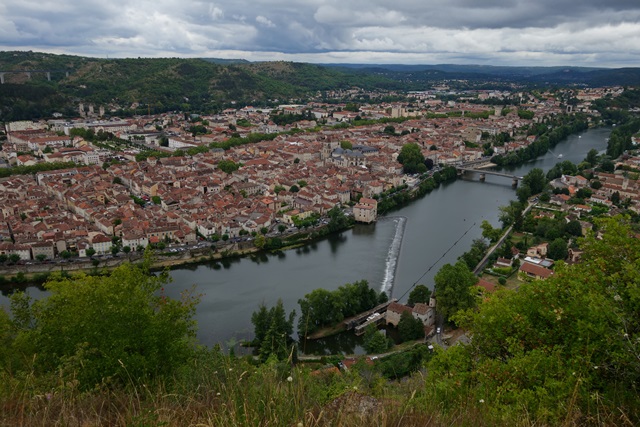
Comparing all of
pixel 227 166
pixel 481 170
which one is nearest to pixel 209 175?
pixel 227 166

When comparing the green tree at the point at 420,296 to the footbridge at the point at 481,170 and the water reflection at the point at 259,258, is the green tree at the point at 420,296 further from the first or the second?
the footbridge at the point at 481,170

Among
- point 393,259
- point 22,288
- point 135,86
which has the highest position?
point 135,86

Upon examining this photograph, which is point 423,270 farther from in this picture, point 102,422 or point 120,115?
point 120,115

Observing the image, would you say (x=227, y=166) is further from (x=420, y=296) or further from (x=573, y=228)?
(x=573, y=228)

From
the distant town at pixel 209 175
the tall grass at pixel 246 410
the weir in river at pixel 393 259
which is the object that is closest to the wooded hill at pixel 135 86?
the distant town at pixel 209 175

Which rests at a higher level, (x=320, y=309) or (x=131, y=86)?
(x=131, y=86)

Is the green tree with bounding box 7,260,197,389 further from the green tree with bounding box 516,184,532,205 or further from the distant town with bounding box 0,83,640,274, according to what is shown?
the green tree with bounding box 516,184,532,205

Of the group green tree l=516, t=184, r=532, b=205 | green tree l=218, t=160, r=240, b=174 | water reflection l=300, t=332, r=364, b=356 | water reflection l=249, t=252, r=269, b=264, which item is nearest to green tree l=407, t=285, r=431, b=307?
water reflection l=300, t=332, r=364, b=356
